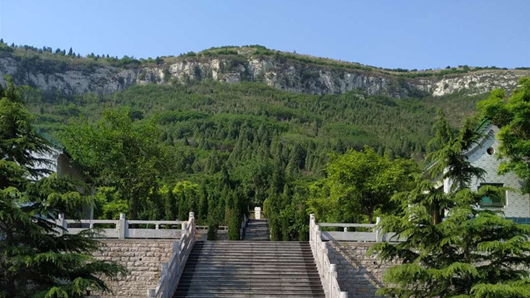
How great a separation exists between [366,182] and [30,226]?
18129 millimetres

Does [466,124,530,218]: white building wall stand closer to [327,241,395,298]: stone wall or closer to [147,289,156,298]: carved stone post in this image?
[327,241,395,298]: stone wall

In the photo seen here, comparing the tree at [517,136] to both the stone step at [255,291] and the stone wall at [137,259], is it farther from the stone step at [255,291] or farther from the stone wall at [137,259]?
the stone wall at [137,259]

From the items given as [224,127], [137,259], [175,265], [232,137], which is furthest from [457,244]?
[224,127]

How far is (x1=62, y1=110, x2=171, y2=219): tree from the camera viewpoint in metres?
27.3

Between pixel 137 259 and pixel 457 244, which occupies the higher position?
pixel 457 244

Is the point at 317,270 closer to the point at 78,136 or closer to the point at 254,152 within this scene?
the point at 78,136

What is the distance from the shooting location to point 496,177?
24.3 meters

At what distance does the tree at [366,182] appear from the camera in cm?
2762

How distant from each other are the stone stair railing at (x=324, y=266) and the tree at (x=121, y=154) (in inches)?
347

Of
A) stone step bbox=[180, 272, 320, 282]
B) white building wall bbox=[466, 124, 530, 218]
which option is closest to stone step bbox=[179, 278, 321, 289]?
stone step bbox=[180, 272, 320, 282]

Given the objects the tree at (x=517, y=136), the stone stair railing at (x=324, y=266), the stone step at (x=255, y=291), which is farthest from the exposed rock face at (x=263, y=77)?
the stone step at (x=255, y=291)

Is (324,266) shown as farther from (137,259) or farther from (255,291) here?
(137,259)

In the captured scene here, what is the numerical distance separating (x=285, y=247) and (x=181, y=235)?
14.2 ft

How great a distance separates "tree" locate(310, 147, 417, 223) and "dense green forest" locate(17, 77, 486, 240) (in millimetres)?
2900
